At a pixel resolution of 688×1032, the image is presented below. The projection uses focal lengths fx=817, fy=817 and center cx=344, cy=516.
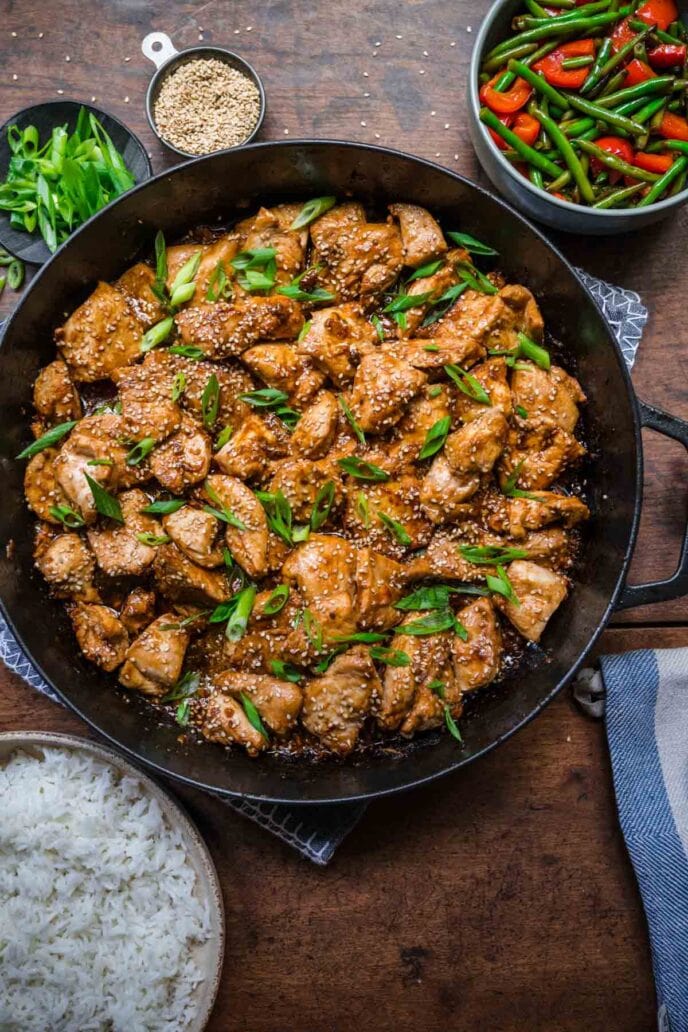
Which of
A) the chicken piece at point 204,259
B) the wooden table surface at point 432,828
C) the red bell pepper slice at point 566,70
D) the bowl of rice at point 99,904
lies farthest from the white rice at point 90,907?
the red bell pepper slice at point 566,70

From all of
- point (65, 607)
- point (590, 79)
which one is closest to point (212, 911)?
point (65, 607)

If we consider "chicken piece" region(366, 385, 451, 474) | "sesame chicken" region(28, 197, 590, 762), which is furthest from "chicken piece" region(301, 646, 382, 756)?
"chicken piece" region(366, 385, 451, 474)

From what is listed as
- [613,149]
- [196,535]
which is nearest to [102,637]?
[196,535]

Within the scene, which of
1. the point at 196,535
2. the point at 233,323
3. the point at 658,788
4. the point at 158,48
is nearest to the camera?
the point at 196,535

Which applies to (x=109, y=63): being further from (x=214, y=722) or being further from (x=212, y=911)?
(x=212, y=911)

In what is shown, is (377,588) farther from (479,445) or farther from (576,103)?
(576,103)

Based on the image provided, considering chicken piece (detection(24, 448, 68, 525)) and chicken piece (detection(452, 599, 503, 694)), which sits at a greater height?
chicken piece (detection(24, 448, 68, 525))

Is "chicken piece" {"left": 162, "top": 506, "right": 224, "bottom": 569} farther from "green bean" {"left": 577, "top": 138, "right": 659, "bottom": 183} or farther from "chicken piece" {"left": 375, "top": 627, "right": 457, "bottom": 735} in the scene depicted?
"green bean" {"left": 577, "top": 138, "right": 659, "bottom": 183}
